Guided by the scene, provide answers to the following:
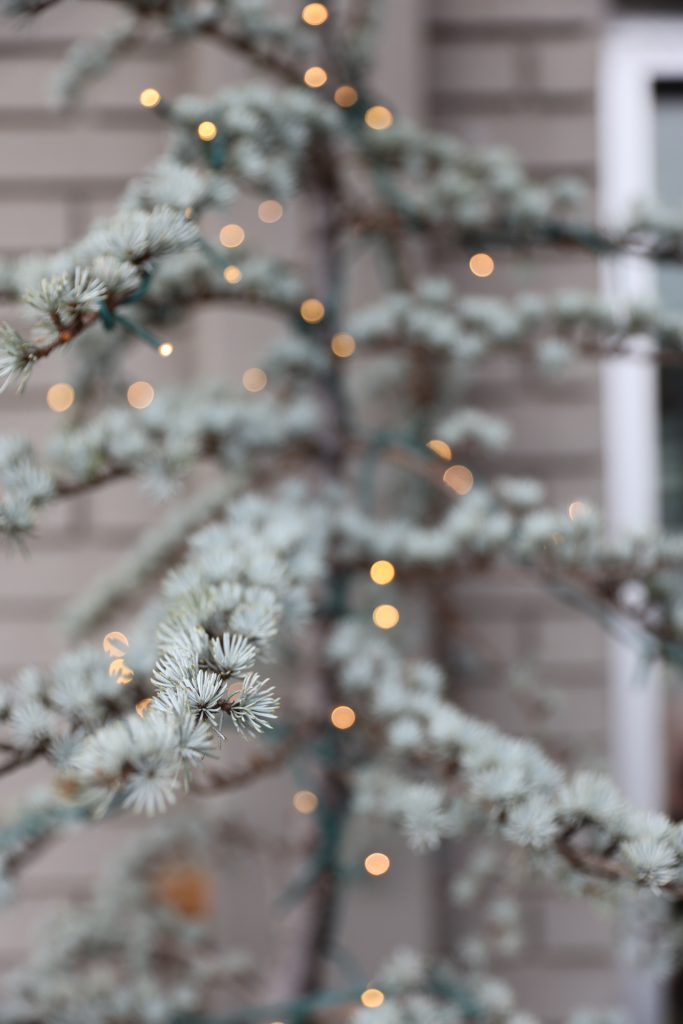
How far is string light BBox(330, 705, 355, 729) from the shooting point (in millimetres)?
661

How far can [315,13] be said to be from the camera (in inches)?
26.0

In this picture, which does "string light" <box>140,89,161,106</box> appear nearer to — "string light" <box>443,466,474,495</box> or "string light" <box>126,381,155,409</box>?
"string light" <box>126,381,155,409</box>

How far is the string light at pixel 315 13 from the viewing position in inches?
25.9

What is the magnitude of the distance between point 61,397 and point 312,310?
274 millimetres

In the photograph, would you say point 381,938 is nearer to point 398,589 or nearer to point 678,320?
point 398,589

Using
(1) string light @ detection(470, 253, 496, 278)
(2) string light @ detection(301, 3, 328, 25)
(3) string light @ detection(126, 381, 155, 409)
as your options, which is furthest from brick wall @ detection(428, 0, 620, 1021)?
(3) string light @ detection(126, 381, 155, 409)

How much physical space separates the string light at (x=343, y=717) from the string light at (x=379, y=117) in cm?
60

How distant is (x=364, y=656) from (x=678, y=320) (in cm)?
47

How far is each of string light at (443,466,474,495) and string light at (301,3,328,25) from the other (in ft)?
1.49

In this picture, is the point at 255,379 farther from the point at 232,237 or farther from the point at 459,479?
the point at 459,479

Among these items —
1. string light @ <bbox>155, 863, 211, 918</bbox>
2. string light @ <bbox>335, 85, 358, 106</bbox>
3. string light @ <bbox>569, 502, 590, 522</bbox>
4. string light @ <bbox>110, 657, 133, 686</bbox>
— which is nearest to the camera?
string light @ <bbox>110, 657, 133, 686</bbox>

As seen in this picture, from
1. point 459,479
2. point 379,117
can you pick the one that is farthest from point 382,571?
point 379,117

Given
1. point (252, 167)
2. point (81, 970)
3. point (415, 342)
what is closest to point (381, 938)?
point (81, 970)

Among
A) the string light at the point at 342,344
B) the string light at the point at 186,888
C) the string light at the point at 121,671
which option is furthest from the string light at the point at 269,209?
the string light at the point at 186,888
